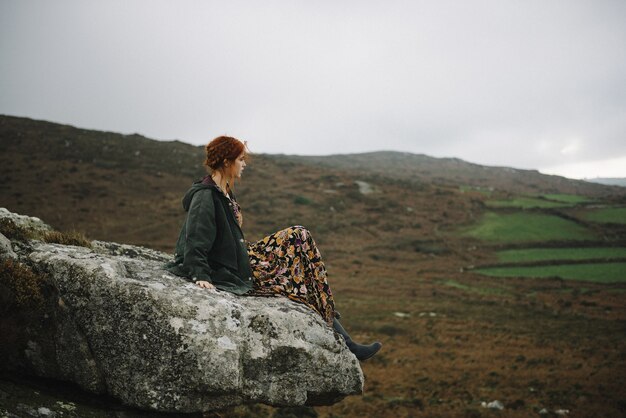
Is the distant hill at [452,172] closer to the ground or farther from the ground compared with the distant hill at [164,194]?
farther from the ground

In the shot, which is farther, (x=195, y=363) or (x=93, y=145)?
(x=93, y=145)

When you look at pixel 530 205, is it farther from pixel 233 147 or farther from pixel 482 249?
pixel 233 147

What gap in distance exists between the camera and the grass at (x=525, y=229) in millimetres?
38919

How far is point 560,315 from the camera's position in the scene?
68.1 feet

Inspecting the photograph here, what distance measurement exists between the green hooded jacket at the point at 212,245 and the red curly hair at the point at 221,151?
22 centimetres

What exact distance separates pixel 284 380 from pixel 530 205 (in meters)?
57.7

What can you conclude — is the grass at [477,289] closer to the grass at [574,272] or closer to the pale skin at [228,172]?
the grass at [574,272]

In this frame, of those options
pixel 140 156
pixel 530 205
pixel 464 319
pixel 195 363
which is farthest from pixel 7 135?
pixel 530 205

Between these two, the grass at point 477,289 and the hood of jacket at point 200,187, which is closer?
the hood of jacket at point 200,187

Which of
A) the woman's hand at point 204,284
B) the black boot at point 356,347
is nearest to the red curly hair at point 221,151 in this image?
the woman's hand at point 204,284

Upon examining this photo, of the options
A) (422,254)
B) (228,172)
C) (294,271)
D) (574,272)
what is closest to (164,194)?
(422,254)

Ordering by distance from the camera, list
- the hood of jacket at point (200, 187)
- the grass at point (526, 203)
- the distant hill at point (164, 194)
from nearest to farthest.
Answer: the hood of jacket at point (200, 187) → the distant hill at point (164, 194) → the grass at point (526, 203)

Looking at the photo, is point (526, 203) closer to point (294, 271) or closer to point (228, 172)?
point (294, 271)

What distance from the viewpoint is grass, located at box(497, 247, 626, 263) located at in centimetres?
3200
